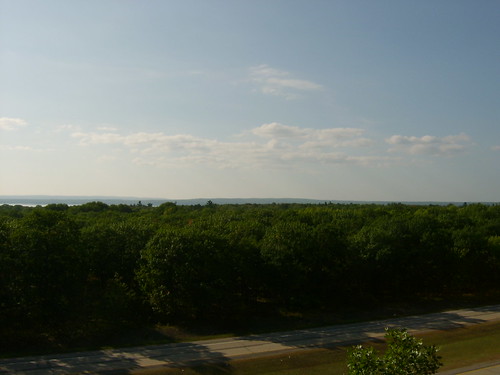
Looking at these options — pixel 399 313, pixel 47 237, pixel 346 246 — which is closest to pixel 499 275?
pixel 399 313

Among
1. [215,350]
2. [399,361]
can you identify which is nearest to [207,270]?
[215,350]

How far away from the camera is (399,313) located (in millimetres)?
37656

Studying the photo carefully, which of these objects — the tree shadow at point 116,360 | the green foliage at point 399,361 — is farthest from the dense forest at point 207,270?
the green foliage at point 399,361

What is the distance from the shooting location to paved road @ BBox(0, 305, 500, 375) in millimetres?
23969

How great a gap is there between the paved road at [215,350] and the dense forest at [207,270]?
349 cm

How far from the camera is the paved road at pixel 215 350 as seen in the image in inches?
944

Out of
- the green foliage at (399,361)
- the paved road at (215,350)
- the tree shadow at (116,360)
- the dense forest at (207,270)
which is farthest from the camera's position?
the dense forest at (207,270)

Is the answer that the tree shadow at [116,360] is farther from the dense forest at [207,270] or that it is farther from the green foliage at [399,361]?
the green foliage at [399,361]

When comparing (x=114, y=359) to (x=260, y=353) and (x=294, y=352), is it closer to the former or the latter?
(x=260, y=353)

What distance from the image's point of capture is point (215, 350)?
2722 cm

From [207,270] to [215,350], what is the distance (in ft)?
21.2

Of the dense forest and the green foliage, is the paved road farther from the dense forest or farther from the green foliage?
the green foliage

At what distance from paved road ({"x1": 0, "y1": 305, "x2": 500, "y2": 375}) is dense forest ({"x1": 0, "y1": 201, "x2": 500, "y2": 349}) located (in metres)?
3.49

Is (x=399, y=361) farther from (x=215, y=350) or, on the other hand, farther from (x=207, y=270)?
(x=207, y=270)
